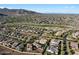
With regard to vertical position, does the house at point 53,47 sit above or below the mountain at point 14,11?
below

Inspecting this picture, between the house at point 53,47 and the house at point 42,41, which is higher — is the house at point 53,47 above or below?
below

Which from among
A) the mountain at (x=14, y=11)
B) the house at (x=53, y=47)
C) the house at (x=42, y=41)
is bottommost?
the house at (x=53, y=47)

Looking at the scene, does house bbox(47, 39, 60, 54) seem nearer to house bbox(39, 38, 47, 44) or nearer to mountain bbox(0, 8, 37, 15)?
house bbox(39, 38, 47, 44)

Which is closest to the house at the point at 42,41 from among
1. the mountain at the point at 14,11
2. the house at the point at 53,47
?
the house at the point at 53,47

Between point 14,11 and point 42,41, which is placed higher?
point 14,11

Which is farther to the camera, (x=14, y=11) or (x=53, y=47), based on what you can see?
(x=14, y=11)

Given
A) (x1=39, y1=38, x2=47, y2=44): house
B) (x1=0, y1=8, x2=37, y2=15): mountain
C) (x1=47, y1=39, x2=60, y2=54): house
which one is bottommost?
(x1=47, y1=39, x2=60, y2=54): house

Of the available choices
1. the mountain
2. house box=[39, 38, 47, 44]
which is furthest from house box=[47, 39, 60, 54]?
the mountain

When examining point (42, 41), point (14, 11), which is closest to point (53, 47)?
point (42, 41)

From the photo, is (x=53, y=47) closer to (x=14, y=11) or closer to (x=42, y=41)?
(x=42, y=41)

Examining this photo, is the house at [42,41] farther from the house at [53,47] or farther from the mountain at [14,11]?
the mountain at [14,11]

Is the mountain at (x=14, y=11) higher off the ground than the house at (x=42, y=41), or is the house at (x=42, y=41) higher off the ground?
the mountain at (x=14, y=11)
